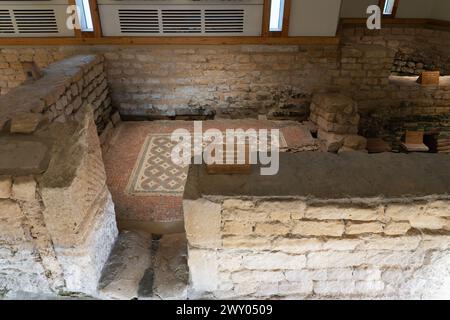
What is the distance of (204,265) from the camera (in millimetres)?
2209

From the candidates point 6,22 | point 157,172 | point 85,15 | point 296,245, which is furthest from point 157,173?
point 6,22

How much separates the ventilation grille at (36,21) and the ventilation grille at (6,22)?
11 cm

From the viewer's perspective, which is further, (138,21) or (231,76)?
(231,76)

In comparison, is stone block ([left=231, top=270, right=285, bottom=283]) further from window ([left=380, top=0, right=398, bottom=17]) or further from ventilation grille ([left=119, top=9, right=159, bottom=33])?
window ([left=380, top=0, right=398, bottom=17])

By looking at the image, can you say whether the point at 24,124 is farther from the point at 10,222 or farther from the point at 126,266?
the point at 126,266

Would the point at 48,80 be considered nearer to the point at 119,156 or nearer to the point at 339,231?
the point at 119,156

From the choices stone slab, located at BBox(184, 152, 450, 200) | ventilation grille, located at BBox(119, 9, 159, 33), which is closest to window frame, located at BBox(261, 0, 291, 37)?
ventilation grille, located at BBox(119, 9, 159, 33)

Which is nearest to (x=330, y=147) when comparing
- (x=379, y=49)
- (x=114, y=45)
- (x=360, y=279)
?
(x=379, y=49)

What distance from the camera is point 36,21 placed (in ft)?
16.9

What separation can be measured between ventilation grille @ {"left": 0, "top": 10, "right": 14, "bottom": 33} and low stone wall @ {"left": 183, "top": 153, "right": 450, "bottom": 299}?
4859 mm

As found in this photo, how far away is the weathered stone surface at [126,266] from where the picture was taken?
2.35 m

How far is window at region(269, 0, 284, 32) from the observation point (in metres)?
5.26

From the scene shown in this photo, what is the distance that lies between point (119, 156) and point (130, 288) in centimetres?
254

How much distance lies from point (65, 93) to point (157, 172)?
143 cm
